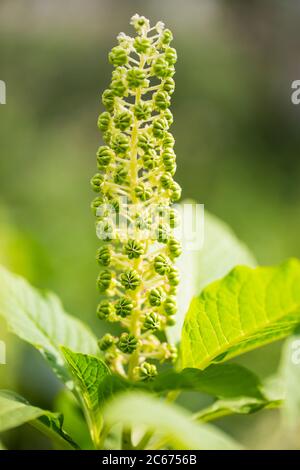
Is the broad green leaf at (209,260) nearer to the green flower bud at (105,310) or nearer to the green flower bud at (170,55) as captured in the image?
the green flower bud at (105,310)

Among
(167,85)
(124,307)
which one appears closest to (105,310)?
(124,307)

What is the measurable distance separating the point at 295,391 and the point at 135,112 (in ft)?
2.09

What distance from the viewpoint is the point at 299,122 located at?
20.5ft

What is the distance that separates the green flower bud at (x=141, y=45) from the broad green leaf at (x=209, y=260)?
23.9 inches

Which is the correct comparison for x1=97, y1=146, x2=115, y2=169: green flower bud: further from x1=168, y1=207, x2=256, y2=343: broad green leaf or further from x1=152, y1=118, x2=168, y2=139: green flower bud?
x1=168, y1=207, x2=256, y2=343: broad green leaf

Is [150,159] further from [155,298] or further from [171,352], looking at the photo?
[171,352]

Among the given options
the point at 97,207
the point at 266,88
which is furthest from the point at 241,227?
the point at 97,207

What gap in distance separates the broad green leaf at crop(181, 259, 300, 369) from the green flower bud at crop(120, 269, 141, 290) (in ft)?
0.42

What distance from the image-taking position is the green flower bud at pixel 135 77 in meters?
Answer: 1.28

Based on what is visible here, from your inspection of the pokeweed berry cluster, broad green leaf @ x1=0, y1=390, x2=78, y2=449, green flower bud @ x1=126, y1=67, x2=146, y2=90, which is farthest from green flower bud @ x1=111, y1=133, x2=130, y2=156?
broad green leaf @ x1=0, y1=390, x2=78, y2=449

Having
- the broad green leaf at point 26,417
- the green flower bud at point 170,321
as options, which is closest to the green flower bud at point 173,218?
the green flower bud at point 170,321

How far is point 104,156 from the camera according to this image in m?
1.29

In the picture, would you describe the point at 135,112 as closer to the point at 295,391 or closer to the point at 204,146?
the point at 295,391

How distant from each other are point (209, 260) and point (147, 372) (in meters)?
0.53
